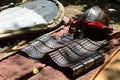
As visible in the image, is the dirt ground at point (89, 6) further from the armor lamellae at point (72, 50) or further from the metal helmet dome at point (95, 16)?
the armor lamellae at point (72, 50)

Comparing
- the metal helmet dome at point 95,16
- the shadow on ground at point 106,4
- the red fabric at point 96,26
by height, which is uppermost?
the metal helmet dome at point 95,16

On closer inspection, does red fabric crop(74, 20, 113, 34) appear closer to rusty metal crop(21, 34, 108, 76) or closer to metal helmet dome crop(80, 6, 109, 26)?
metal helmet dome crop(80, 6, 109, 26)

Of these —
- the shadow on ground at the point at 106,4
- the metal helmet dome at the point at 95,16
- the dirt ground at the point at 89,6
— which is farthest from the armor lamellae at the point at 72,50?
the shadow on ground at the point at 106,4

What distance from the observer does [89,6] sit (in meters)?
9.83

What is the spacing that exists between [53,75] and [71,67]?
374 mm

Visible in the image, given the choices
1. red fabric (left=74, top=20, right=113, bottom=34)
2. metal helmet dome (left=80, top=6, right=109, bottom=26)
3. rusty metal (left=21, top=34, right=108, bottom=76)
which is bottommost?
rusty metal (left=21, top=34, right=108, bottom=76)

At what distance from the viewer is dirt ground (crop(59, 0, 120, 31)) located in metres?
8.77

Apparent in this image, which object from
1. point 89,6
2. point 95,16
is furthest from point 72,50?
point 89,6

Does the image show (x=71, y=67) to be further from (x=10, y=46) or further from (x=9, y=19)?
(x=9, y=19)

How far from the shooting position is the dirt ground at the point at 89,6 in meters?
8.77

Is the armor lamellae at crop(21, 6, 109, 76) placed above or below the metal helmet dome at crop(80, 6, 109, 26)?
below

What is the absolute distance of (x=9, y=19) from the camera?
6.46m

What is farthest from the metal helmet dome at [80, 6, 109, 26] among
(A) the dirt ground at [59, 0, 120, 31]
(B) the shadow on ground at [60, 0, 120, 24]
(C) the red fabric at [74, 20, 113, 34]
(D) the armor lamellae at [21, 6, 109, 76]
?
(B) the shadow on ground at [60, 0, 120, 24]

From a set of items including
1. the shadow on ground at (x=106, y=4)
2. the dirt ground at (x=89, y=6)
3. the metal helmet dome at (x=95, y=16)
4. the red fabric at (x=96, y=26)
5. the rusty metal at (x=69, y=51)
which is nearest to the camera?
the rusty metal at (x=69, y=51)
